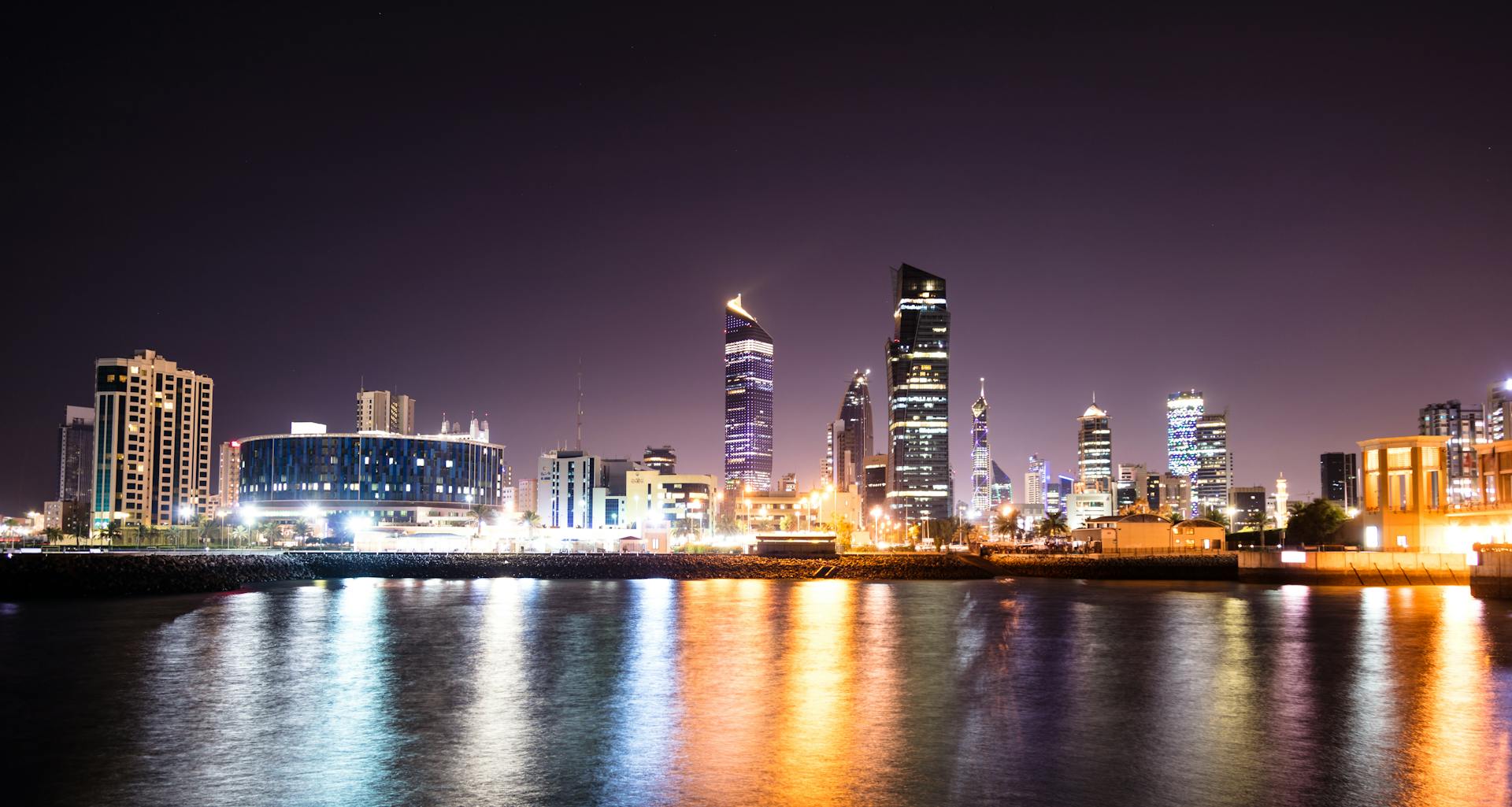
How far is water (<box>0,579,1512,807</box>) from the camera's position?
700 inches

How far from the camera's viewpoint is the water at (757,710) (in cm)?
1778

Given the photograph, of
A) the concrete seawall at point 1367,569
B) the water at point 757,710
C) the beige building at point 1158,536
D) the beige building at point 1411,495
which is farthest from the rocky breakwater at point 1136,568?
the water at point 757,710

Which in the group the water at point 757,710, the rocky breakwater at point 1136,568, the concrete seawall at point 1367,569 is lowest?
the rocky breakwater at point 1136,568

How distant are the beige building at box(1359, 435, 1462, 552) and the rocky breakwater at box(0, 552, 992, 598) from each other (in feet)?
119

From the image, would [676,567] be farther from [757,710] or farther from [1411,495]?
[757,710]

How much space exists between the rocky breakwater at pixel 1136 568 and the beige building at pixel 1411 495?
47.6 feet

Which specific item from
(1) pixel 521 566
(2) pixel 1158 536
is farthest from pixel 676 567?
(2) pixel 1158 536

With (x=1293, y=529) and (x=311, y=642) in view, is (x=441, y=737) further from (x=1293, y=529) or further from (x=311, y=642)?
(x=1293, y=529)

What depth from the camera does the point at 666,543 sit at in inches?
5399

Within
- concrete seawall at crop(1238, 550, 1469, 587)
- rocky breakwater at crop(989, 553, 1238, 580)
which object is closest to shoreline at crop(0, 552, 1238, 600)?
rocky breakwater at crop(989, 553, 1238, 580)

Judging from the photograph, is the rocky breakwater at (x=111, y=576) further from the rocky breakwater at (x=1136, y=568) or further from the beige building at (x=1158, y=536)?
the beige building at (x=1158, y=536)

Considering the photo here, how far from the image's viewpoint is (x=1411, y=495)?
92188mm

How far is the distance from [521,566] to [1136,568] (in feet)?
208

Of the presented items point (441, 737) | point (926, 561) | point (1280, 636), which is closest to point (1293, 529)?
point (926, 561)
